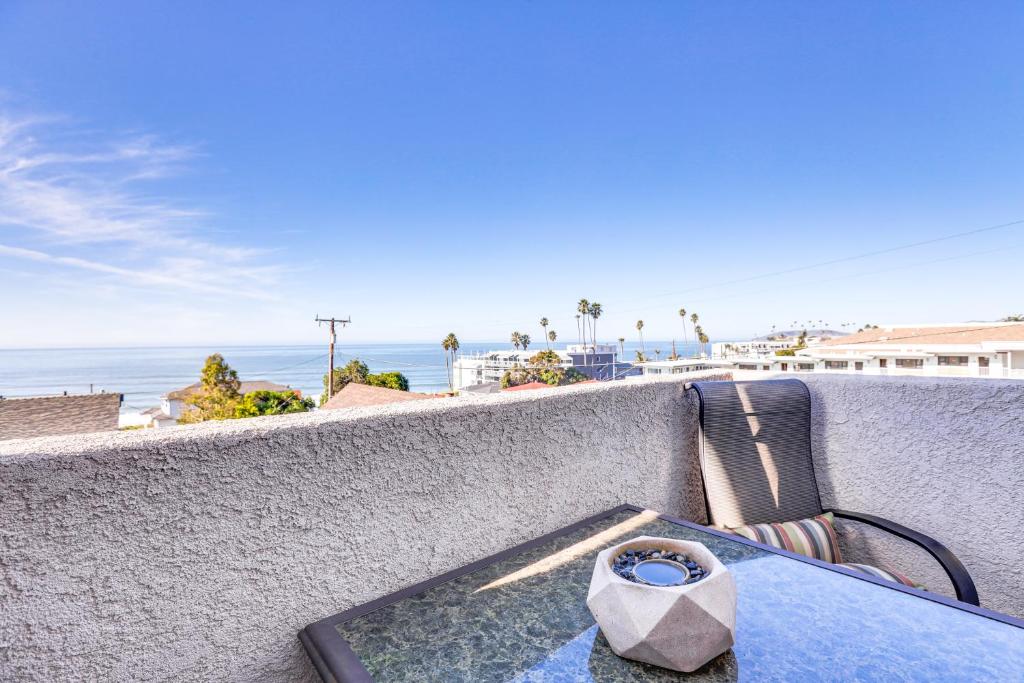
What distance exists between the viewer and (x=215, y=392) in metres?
18.4

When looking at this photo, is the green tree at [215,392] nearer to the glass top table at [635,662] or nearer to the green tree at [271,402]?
the green tree at [271,402]

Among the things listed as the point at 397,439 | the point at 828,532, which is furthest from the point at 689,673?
the point at 828,532

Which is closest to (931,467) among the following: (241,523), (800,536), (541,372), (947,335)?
(800,536)

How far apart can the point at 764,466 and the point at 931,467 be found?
0.59 metres

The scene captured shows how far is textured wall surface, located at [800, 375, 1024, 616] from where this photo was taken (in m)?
1.62

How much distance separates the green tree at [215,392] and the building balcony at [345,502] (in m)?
19.0

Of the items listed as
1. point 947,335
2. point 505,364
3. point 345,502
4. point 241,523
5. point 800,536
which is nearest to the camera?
point 241,523

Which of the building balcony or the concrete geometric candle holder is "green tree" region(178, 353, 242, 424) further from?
the concrete geometric candle holder

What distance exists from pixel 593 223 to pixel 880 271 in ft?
49.3

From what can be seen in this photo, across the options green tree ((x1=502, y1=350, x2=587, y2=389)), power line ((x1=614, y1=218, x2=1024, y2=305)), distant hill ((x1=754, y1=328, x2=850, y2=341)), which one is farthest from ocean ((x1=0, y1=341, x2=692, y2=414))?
power line ((x1=614, y1=218, x2=1024, y2=305))

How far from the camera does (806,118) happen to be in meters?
14.3

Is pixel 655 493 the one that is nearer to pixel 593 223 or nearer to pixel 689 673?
pixel 689 673

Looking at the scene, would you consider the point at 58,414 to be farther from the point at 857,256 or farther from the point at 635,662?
the point at 857,256

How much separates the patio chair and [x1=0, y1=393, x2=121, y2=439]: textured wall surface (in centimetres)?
709
